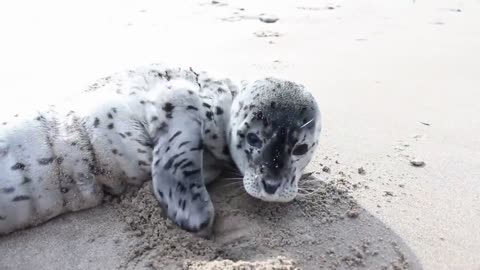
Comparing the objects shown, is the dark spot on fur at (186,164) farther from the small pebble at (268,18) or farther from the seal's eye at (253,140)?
the small pebble at (268,18)

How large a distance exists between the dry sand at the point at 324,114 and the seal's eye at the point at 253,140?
251mm

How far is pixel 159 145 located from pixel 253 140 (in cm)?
39

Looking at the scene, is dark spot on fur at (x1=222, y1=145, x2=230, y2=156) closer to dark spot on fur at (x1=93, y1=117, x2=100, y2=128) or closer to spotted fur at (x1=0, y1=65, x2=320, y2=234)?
spotted fur at (x1=0, y1=65, x2=320, y2=234)

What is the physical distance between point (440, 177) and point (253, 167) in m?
0.98

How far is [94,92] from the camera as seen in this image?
2891mm

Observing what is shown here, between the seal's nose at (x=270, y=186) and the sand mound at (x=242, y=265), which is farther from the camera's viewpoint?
the seal's nose at (x=270, y=186)

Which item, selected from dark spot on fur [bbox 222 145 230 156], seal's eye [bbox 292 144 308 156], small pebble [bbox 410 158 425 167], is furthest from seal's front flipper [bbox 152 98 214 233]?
small pebble [bbox 410 158 425 167]

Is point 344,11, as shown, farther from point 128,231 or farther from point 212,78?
point 128,231

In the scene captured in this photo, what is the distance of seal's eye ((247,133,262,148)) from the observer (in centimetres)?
249

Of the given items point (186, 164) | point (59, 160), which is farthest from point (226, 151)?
point (59, 160)

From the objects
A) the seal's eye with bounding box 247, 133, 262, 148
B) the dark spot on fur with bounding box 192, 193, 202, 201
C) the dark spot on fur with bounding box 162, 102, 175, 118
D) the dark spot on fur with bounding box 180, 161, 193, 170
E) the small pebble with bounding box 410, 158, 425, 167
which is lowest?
the small pebble with bounding box 410, 158, 425, 167

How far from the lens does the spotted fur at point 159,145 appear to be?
2461 millimetres

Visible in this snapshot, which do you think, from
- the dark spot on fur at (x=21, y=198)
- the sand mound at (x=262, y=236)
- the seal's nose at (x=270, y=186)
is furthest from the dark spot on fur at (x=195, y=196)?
the dark spot on fur at (x=21, y=198)

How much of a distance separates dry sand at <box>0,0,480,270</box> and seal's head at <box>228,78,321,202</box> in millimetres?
146
